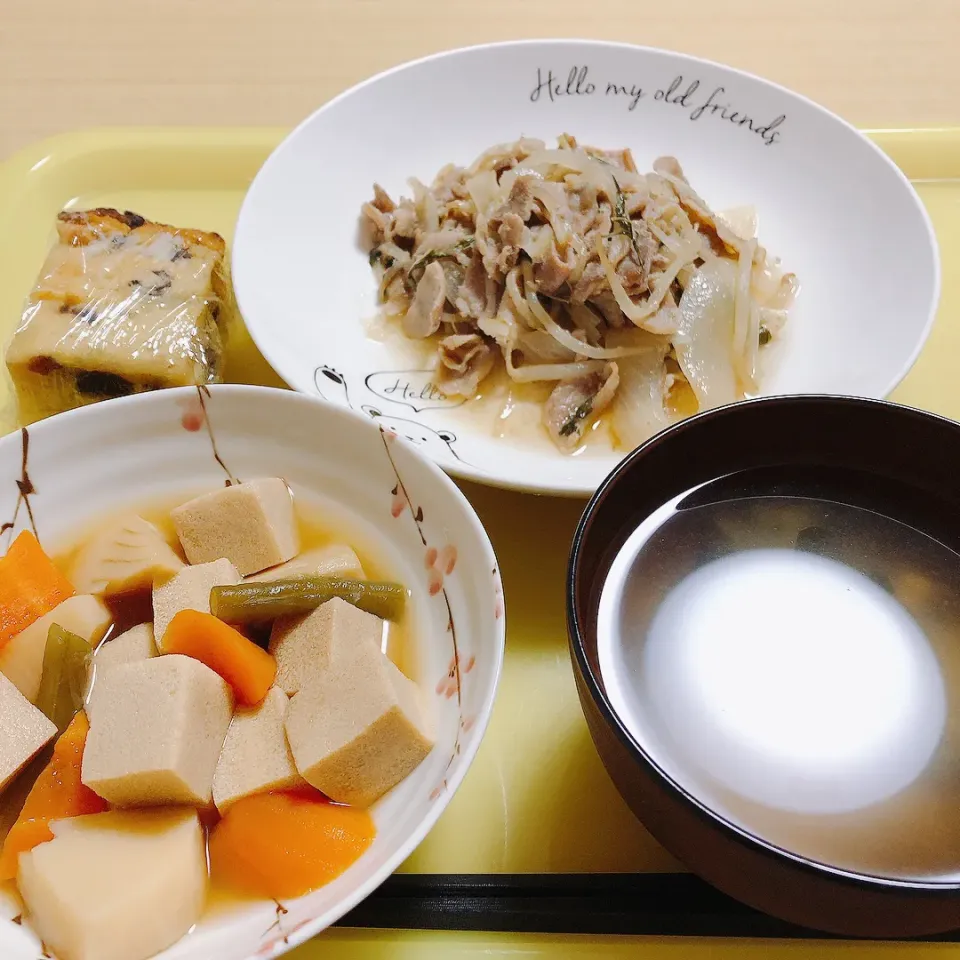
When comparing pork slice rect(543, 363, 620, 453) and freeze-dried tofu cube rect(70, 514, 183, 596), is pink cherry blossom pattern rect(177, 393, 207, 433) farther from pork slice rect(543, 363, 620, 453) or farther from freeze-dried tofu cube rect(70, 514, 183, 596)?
pork slice rect(543, 363, 620, 453)

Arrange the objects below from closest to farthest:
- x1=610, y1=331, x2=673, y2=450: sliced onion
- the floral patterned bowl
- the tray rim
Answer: the floral patterned bowl < x1=610, y1=331, x2=673, y2=450: sliced onion < the tray rim

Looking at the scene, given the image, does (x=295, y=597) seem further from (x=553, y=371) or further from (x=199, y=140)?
(x=199, y=140)

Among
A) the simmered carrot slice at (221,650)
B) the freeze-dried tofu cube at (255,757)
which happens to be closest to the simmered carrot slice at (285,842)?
the freeze-dried tofu cube at (255,757)

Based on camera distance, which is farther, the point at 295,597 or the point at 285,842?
Result: the point at 295,597

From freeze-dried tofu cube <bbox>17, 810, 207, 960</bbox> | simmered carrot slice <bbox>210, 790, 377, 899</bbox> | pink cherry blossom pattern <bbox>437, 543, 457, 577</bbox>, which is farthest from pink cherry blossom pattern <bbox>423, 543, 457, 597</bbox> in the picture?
freeze-dried tofu cube <bbox>17, 810, 207, 960</bbox>

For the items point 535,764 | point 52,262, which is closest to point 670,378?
point 535,764

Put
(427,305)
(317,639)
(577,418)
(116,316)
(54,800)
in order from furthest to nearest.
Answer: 1. (427,305)
2. (577,418)
3. (116,316)
4. (317,639)
5. (54,800)

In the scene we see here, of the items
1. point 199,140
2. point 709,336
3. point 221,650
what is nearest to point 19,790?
point 221,650
